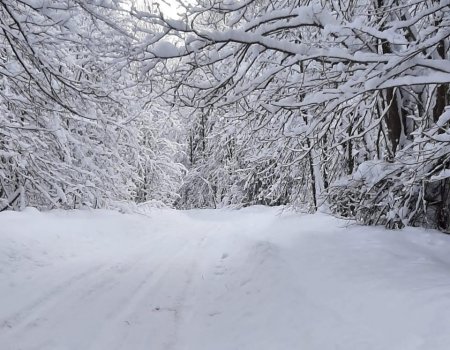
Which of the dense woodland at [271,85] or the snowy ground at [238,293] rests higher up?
the dense woodland at [271,85]

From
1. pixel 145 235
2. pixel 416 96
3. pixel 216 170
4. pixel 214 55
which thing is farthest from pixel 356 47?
pixel 216 170

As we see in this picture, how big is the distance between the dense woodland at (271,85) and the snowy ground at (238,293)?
1.02m

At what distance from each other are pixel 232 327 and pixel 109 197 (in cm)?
1069

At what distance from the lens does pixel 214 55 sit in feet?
16.8

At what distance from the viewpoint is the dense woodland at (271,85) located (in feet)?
15.0

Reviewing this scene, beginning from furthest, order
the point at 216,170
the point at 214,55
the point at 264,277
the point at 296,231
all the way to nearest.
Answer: the point at 216,170 < the point at 296,231 < the point at 264,277 < the point at 214,55

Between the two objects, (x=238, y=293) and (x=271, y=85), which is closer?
(x=238, y=293)

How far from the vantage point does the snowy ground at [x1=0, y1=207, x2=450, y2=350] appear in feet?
12.9

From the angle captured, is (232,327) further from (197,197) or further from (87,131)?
(197,197)

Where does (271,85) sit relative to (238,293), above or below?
above

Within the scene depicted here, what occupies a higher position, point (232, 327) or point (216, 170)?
point (216, 170)

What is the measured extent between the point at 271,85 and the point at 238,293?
3274 millimetres

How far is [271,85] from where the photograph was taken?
717 cm

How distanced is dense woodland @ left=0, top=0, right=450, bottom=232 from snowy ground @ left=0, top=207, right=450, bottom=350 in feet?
3.34
